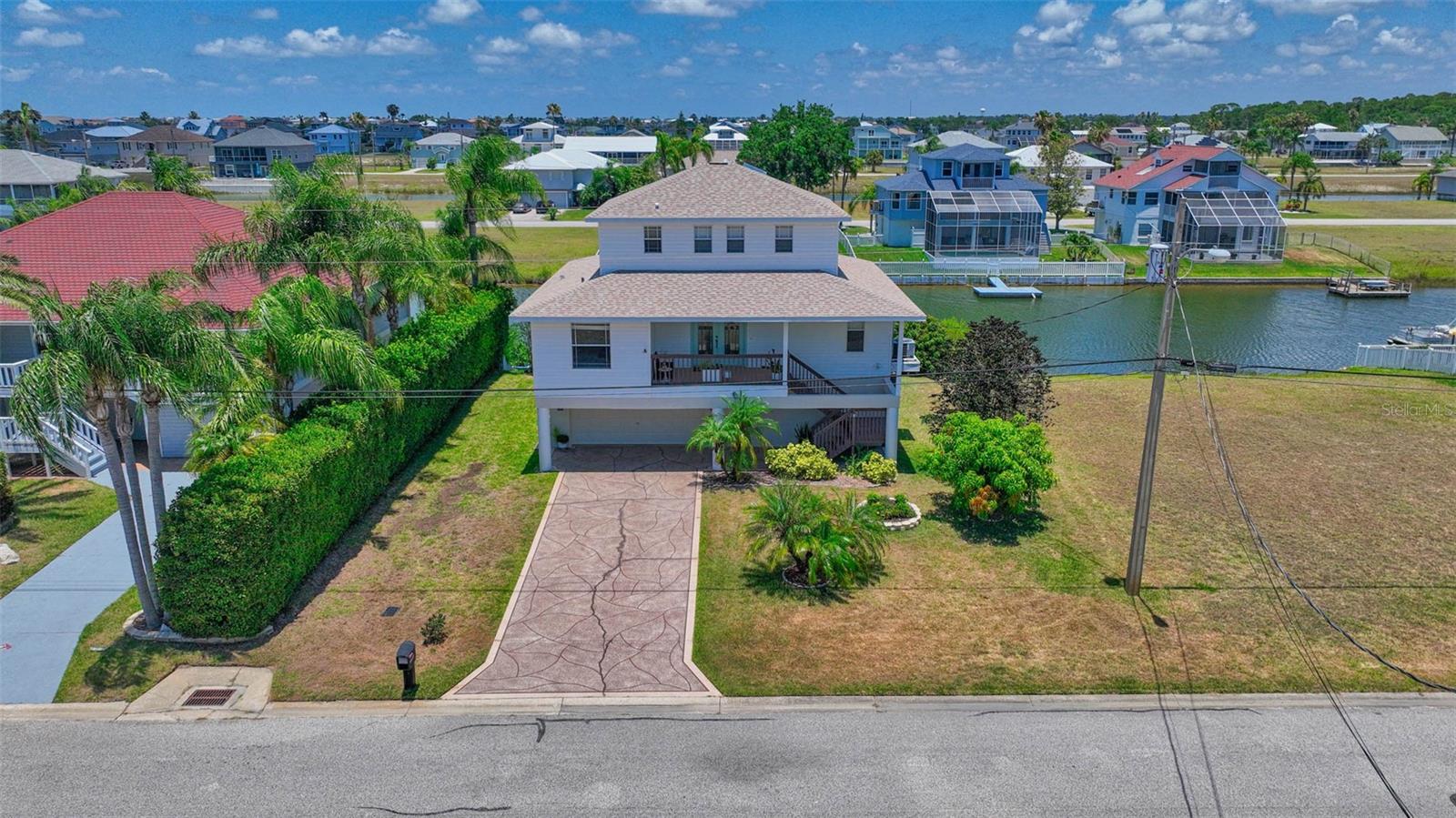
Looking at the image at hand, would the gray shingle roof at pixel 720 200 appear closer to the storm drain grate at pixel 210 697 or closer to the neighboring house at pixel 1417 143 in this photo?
the storm drain grate at pixel 210 697

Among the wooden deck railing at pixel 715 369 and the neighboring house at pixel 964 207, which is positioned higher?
the neighboring house at pixel 964 207

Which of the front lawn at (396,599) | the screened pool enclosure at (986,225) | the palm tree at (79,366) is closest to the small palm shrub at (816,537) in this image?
the front lawn at (396,599)

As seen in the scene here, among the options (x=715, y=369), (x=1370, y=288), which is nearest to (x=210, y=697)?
(x=715, y=369)

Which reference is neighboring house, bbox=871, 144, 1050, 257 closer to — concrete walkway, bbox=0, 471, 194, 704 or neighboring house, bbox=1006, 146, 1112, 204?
neighboring house, bbox=1006, 146, 1112, 204

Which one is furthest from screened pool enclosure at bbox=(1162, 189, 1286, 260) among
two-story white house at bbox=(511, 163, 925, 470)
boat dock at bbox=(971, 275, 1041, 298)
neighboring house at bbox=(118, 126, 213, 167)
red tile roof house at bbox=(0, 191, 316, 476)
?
neighboring house at bbox=(118, 126, 213, 167)

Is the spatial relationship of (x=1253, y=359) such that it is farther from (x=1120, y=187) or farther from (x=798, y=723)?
(x=798, y=723)

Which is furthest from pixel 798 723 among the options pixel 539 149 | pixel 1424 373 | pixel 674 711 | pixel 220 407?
pixel 539 149
